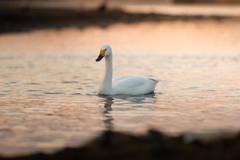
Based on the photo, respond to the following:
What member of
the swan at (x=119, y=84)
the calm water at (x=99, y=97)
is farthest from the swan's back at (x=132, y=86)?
the calm water at (x=99, y=97)

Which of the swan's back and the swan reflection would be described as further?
the swan's back

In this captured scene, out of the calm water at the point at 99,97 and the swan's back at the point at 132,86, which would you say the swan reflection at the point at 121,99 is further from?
the swan's back at the point at 132,86

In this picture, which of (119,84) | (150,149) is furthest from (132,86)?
(150,149)

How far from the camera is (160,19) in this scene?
45281 mm

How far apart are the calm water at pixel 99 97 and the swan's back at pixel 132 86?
0.27 m

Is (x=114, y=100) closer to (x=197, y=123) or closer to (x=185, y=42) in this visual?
(x=197, y=123)

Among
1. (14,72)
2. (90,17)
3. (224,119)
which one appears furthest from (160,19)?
(224,119)

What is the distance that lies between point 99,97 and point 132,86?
859 mm

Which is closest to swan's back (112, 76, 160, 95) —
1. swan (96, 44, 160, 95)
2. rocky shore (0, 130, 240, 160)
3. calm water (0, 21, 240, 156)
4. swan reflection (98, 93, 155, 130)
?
swan (96, 44, 160, 95)

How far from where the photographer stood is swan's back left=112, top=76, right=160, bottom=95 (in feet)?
38.2

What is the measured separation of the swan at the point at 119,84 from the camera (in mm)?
11523

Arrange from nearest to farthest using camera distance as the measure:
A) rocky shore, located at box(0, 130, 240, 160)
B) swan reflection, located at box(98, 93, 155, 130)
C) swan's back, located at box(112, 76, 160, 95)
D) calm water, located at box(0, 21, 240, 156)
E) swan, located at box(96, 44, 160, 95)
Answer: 1. rocky shore, located at box(0, 130, 240, 160)
2. calm water, located at box(0, 21, 240, 156)
3. swan reflection, located at box(98, 93, 155, 130)
4. swan, located at box(96, 44, 160, 95)
5. swan's back, located at box(112, 76, 160, 95)

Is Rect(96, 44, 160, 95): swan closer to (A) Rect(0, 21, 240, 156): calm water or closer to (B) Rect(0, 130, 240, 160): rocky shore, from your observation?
(A) Rect(0, 21, 240, 156): calm water

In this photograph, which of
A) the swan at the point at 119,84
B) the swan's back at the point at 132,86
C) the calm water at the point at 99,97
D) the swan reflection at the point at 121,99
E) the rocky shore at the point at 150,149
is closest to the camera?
the rocky shore at the point at 150,149
